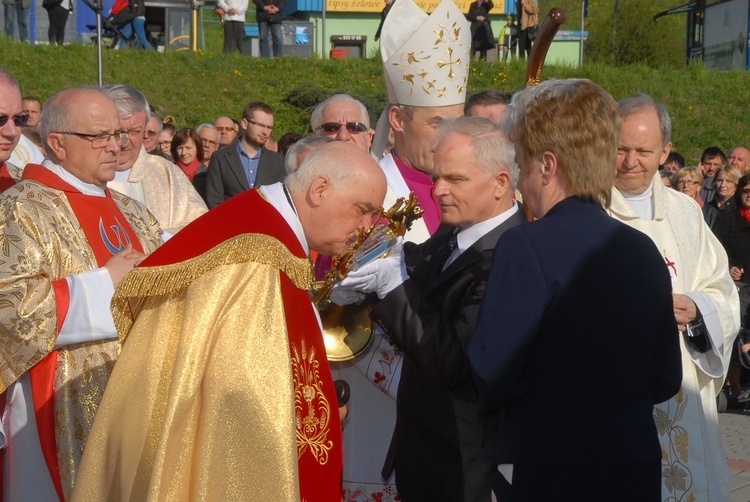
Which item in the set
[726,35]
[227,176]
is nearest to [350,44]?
[726,35]

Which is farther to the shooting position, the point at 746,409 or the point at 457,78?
the point at 746,409

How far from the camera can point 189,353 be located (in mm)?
2879

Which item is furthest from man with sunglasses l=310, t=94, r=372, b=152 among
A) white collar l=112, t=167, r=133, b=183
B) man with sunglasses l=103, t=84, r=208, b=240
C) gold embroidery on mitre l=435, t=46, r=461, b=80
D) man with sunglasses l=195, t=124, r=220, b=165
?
man with sunglasses l=195, t=124, r=220, b=165

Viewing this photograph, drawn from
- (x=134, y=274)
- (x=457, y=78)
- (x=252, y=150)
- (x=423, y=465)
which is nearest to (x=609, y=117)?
(x=423, y=465)

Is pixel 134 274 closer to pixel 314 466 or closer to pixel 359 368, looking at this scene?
pixel 314 466

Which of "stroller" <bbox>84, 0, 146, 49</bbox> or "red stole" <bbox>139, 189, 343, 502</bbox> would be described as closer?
"red stole" <bbox>139, 189, 343, 502</bbox>

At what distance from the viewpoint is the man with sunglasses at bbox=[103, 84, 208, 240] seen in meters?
5.54

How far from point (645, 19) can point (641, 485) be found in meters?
35.9

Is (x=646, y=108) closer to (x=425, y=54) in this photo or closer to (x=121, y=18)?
(x=425, y=54)

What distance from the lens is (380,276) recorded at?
3.06 meters

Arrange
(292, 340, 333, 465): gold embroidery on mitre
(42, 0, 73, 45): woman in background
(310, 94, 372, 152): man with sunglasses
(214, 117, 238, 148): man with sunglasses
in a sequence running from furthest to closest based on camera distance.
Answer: (42, 0, 73, 45): woman in background → (214, 117, 238, 148): man with sunglasses → (310, 94, 372, 152): man with sunglasses → (292, 340, 333, 465): gold embroidery on mitre

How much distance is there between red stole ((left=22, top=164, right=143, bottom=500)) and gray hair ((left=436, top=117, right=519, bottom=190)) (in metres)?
1.45

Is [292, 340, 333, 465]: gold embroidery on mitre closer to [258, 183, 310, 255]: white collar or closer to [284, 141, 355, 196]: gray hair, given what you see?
[258, 183, 310, 255]: white collar

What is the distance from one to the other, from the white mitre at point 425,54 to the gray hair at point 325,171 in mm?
1825
